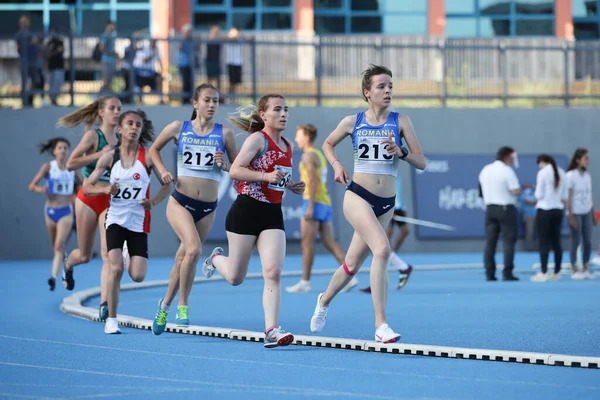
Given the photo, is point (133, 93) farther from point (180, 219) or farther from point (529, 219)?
point (180, 219)

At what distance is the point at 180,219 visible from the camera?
35.8 feet

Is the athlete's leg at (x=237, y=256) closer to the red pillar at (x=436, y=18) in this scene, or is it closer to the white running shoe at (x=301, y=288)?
the white running shoe at (x=301, y=288)

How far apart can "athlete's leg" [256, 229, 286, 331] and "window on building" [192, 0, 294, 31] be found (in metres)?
23.6

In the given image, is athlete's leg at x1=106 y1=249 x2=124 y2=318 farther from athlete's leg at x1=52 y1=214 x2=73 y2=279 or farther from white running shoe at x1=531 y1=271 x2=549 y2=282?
white running shoe at x1=531 y1=271 x2=549 y2=282

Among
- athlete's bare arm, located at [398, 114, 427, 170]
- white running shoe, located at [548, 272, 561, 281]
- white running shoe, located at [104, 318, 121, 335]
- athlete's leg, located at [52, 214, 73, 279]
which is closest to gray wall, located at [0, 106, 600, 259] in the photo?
athlete's leg, located at [52, 214, 73, 279]

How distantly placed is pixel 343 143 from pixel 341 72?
163 centimetres

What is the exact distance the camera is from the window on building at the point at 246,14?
3306cm

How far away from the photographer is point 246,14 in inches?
1305

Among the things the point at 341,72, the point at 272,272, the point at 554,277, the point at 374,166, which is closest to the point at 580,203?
the point at 554,277

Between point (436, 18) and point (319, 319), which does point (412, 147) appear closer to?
point (319, 319)

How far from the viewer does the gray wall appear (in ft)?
80.0

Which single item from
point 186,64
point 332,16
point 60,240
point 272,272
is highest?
point 332,16

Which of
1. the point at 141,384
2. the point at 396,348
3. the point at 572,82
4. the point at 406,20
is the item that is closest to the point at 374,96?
the point at 396,348

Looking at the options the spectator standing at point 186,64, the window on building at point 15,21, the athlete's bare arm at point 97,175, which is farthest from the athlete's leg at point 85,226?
the window on building at point 15,21
